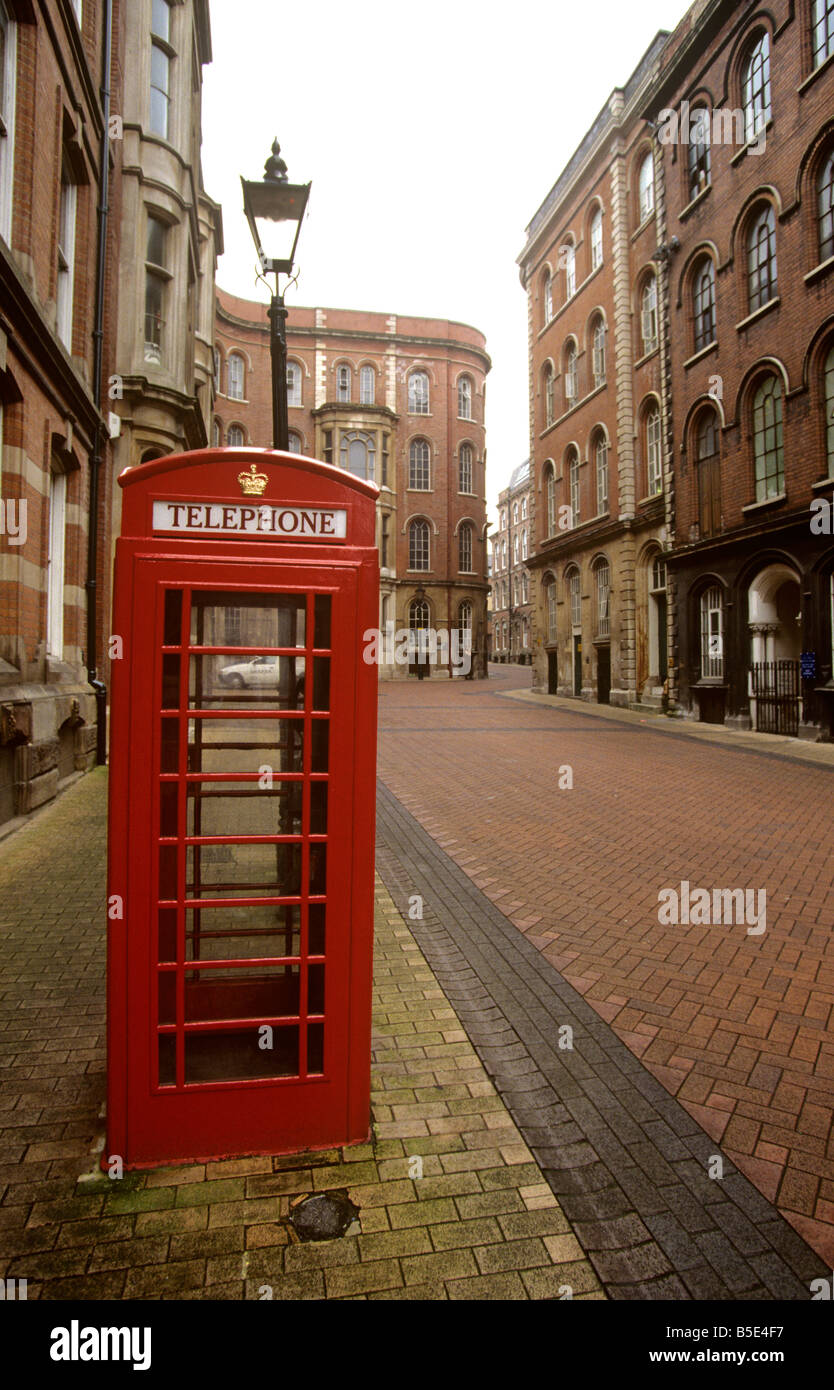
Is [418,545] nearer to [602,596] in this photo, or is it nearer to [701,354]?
[602,596]

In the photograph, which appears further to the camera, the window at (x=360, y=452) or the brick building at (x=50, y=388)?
the window at (x=360, y=452)

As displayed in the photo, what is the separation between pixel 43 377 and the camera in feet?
28.9

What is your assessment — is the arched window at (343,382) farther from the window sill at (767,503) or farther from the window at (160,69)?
the window sill at (767,503)

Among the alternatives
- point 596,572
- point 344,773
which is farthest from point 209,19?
point 344,773

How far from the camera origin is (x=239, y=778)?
2801mm

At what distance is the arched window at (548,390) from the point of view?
34.3 metres

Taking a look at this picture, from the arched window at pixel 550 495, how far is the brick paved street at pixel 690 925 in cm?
2130

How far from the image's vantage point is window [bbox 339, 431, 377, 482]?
47000 millimetres

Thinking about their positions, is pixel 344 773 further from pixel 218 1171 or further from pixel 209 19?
pixel 209 19

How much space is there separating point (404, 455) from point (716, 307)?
3064cm

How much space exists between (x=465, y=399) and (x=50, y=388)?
45912 millimetres

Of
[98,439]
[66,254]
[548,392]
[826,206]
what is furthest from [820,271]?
[548,392]

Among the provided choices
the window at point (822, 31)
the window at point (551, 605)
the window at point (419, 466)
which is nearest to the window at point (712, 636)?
the window at point (822, 31)

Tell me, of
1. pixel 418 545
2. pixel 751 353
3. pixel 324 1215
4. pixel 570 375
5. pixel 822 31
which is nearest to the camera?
pixel 324 1215
